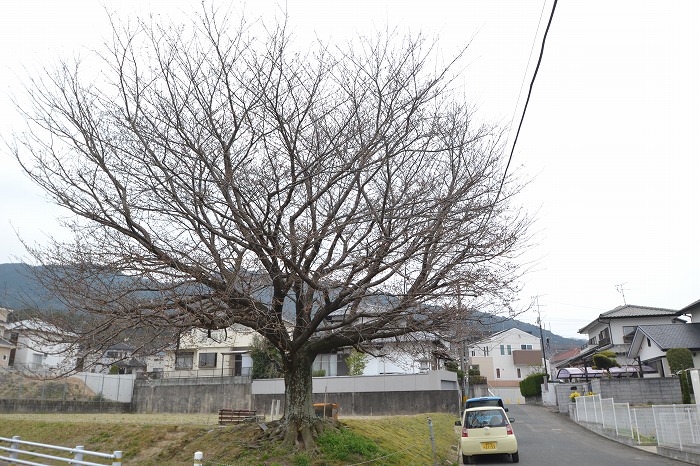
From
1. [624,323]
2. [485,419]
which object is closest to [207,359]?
[485,419]

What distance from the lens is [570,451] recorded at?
17.0 meters

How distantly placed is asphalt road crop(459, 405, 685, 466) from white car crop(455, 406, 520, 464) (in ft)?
2.42

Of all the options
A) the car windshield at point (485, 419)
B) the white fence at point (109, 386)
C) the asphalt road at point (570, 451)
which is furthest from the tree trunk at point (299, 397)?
the white fence at point (109, 386)

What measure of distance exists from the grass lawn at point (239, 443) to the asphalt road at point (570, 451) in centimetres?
241

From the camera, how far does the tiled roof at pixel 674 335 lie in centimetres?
3144

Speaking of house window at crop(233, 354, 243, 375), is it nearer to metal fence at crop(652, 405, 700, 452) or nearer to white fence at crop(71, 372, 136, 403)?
white fence at crop(71, 372, 136, 403)

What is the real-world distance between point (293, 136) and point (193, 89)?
2286 mm

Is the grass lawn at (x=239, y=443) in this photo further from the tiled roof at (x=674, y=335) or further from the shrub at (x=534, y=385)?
the shrub at (x=534, y=385)

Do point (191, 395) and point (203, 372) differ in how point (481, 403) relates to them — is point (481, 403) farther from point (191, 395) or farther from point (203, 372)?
point (203, 372)

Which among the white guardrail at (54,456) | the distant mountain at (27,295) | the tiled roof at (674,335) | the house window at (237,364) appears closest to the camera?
the white guardrail at (54,456)

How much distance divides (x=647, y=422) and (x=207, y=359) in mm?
35270

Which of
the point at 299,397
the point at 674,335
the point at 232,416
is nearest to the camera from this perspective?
the point at 299,397

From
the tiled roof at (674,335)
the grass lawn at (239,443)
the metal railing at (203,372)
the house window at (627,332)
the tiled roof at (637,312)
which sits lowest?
the grass lawn at (239,443)

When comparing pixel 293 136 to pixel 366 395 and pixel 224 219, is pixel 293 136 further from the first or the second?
pixel 366 395
